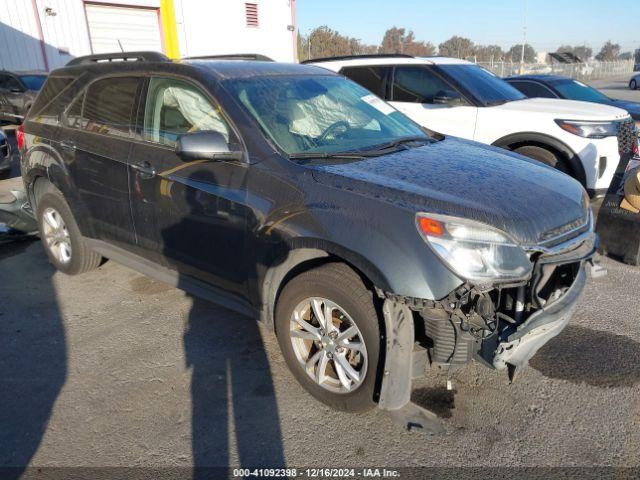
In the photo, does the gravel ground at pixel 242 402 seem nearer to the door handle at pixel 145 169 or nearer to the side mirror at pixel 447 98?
the door handle at pixel 145 169

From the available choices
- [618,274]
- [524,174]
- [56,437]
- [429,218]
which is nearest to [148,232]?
[56,437]

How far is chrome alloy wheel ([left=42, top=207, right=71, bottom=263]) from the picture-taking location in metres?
4.61

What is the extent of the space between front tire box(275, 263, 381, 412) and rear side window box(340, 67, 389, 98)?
4.89 metres

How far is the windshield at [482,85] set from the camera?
21.2 feet

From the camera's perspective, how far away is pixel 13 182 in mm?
8516

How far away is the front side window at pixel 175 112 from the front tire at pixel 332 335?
1.18m

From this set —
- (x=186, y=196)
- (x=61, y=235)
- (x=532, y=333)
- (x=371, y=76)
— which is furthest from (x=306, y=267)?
(x=371, y=76)

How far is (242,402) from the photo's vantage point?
9.73ft

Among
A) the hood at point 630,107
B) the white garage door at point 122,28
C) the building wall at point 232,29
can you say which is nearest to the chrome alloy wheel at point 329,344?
the hood at point 630,107

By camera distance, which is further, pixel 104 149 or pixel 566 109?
pixel 566 109

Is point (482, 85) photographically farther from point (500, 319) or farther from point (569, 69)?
point (569, 69)

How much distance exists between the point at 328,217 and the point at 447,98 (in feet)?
14.3

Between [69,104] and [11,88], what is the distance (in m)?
11.7

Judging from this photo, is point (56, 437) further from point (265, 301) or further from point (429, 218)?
point (429, 218)
